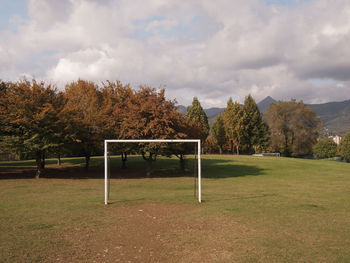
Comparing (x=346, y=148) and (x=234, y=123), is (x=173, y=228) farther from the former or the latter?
(x=346, y=148)

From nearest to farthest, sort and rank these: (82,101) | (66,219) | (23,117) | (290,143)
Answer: (66,219), (23,117), (82,101), (290,143)

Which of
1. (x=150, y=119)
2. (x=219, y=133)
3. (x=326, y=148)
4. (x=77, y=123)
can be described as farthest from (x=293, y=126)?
(x=77, y=123)

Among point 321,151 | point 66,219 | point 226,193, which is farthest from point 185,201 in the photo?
point 321,151

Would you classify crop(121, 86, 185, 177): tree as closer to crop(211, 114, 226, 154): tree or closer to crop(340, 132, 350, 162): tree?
crop(211, 114, 226, 154): tree

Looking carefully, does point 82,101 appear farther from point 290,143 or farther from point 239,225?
point 290,143

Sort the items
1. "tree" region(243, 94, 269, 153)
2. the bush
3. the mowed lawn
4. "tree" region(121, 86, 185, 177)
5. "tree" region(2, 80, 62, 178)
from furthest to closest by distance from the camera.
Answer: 1. the bush
2. "tree" region(243, 94, 269, 153)
3. "tree" region(121, 86, 185, 177)
4. "tree" region(2, 80, 62, 178)
5. the mowed lawn

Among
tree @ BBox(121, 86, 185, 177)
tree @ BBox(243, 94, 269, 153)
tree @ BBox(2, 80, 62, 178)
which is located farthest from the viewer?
tree @ BBox(243, 94, 269, 153)

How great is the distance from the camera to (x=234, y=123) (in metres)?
65.5

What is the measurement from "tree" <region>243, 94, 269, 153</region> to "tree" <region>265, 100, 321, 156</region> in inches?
91.3

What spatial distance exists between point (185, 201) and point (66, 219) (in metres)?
6.15

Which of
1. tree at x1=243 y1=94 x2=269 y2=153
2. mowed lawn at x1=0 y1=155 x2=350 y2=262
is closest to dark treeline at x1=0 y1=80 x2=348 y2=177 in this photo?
mowed lawn at x1=0 y1=155 x2=350 y2=262

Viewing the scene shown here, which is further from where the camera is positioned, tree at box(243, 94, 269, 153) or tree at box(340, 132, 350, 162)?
tree at box(340, 132, 350, 162)

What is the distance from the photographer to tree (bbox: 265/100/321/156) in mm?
63781

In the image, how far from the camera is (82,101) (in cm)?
3444
